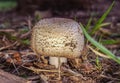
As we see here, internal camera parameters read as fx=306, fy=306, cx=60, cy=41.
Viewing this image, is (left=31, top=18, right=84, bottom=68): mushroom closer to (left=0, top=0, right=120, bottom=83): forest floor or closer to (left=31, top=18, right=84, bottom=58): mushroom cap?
(left=31, top=18, right=84, bottom=58): mushroom cap

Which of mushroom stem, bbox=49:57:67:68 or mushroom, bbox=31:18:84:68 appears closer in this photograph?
mushroom, bbox=31:18:84:68

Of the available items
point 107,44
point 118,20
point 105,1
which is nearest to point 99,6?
point 105,1

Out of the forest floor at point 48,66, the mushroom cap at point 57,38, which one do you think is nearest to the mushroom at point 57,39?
the mushroom cap at point 57,38

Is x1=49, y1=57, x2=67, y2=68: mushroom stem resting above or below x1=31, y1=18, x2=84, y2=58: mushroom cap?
below

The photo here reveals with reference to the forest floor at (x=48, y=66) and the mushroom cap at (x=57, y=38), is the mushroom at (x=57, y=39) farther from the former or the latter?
the forest floor at (x=48, y=66)

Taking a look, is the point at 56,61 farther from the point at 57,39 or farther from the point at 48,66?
the point at 57,39

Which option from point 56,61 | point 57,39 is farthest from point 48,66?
point 57,39

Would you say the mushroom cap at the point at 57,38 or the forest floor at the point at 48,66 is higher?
the mushroom cap at the point at 57,38

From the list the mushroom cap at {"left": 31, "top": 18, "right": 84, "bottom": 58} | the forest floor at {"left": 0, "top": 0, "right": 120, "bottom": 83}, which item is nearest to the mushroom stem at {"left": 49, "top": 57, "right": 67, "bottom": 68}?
the forest floor at {"left": 0, "top": 0, "right": 120, "bottom": 83}
